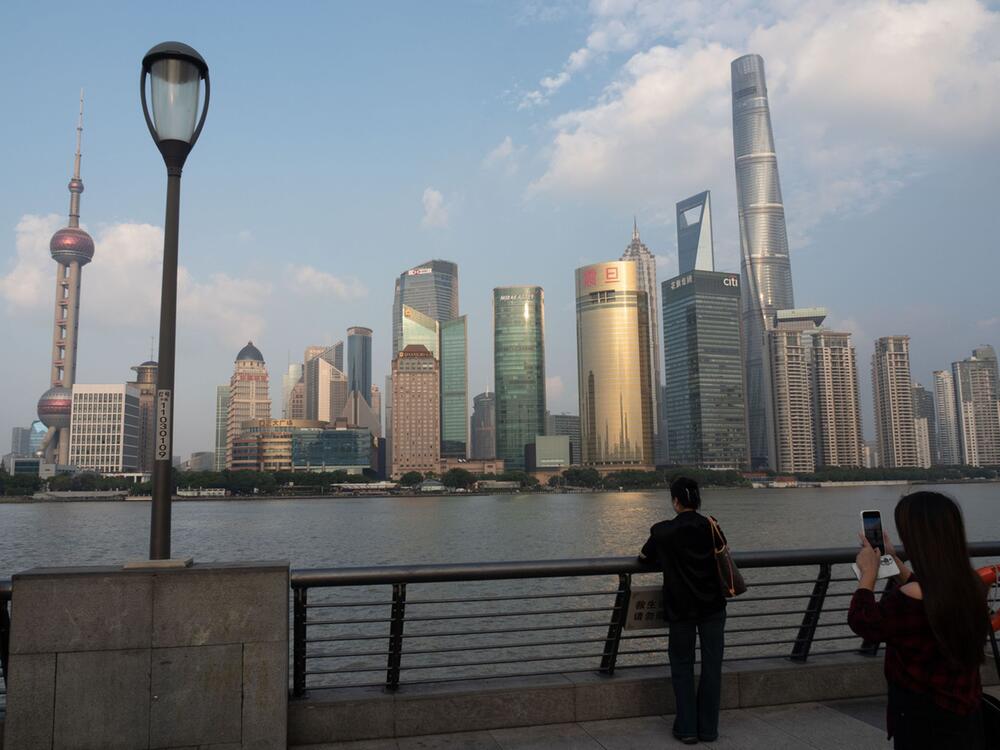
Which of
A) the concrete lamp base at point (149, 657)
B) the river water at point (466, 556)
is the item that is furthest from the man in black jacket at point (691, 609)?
the river water at point (466, 556)

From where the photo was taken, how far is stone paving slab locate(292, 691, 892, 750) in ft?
20.0

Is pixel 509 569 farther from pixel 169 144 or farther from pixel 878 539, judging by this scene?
pixel 169 144

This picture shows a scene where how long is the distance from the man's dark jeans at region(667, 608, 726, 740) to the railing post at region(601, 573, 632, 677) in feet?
2.06

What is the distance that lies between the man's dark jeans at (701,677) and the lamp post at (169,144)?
4.22 meters

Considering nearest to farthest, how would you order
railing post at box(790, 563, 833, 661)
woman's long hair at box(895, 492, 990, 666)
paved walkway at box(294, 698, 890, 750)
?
woman's long hair at box(895, 492, 990, 666)
paved walkway at box(294, 698, 890, 750)
railing post at box(790, 563, 833, 661)

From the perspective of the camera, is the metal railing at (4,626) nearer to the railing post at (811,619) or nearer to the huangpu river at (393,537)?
the railing post at (811,619)

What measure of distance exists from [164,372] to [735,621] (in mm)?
20894

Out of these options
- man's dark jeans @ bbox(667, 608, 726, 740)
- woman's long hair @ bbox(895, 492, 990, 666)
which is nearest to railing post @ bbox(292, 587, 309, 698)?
man's dark jeans @ bbox(667, 608, 726, 740)

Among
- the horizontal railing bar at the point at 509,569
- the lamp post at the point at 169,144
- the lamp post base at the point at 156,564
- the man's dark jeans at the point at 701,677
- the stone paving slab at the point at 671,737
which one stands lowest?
the stone paving slab at the point at 671,737

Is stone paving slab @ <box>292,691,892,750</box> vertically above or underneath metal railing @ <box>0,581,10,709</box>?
underneath

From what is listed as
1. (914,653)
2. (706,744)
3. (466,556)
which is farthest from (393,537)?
(914,653)

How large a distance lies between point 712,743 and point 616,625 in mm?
1211

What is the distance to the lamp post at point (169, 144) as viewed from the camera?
6.36m

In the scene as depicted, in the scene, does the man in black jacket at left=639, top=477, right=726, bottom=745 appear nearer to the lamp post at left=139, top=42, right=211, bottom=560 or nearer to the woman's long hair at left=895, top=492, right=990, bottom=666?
the woman's long hair at left=895, top=492, right=990, bottom=666
